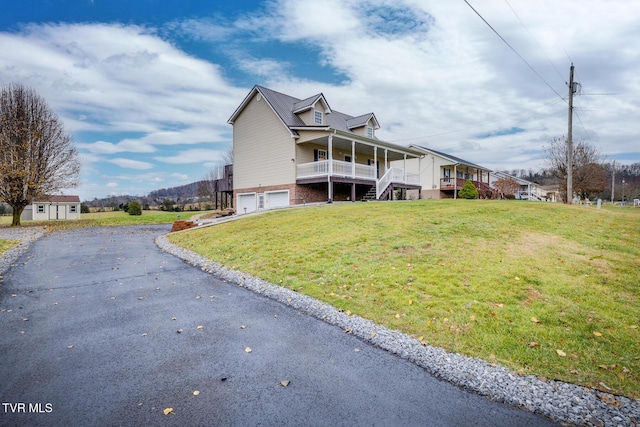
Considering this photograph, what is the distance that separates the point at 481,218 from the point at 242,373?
11.1 m

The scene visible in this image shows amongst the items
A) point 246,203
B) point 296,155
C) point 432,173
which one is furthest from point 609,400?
point 432,173

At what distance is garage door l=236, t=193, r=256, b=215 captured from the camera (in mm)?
24483

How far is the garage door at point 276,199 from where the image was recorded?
2233 centimetres

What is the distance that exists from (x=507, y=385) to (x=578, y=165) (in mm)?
42220

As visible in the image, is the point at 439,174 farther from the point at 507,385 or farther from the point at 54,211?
the point at 54,211

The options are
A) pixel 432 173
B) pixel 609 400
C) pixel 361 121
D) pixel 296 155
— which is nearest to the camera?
pixel 609 400

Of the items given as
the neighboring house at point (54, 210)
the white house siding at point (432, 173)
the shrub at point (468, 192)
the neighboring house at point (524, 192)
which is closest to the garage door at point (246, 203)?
the white house siding at point (432, 173)

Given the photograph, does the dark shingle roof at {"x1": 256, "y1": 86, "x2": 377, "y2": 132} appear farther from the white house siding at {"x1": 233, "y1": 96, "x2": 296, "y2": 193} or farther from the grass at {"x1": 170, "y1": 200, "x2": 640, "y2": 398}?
the grass at {"x1": 170, "y1": 200, "x2": 640, "y2": 398}

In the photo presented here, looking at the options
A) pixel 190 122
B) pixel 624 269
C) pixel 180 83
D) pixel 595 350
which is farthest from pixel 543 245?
pixel 190 122

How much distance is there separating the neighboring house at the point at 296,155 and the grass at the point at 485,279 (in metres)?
9.45

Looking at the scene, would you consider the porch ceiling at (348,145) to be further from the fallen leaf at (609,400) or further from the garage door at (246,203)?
the fallen leaf at (609,400)

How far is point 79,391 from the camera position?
10.5 ft

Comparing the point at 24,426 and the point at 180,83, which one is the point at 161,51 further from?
the point at 24,426

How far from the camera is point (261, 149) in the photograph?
77.8 feet
